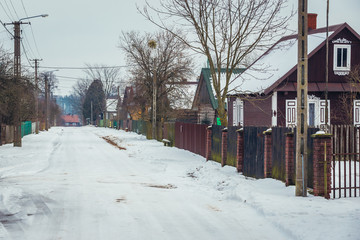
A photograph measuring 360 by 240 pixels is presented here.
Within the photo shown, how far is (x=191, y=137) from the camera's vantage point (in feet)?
86.1

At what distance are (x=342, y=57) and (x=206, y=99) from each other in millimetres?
15827

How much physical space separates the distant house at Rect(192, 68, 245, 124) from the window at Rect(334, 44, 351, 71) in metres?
10.9

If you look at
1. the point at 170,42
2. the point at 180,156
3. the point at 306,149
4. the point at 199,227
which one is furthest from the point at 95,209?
the point at 170,42

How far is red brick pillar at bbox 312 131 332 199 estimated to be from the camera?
36.4 feet

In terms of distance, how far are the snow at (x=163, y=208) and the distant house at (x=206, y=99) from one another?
75.7ft

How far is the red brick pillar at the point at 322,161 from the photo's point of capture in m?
11.1

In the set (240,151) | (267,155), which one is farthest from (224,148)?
(267,155)

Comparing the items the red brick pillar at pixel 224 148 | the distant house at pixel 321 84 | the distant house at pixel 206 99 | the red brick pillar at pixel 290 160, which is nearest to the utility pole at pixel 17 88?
the distant house at pixel 321 84

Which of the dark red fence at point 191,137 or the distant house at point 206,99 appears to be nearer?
the dark red fence at point 191,137

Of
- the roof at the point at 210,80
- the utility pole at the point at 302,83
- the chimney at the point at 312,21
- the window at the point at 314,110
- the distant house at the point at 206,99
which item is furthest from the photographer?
the distant house at the point at 206,99

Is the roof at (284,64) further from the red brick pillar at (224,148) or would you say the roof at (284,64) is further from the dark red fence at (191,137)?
the red brick pillar at (224,148)

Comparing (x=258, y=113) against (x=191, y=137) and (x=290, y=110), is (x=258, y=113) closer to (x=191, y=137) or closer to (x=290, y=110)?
(x=290, y=110)

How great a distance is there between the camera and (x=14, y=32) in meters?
32.6

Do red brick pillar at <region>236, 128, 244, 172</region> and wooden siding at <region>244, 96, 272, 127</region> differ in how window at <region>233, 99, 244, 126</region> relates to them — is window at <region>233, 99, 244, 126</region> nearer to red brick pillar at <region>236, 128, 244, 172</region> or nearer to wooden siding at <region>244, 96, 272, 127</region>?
wooden siding at <region>244, 96, 272, 127</region>
